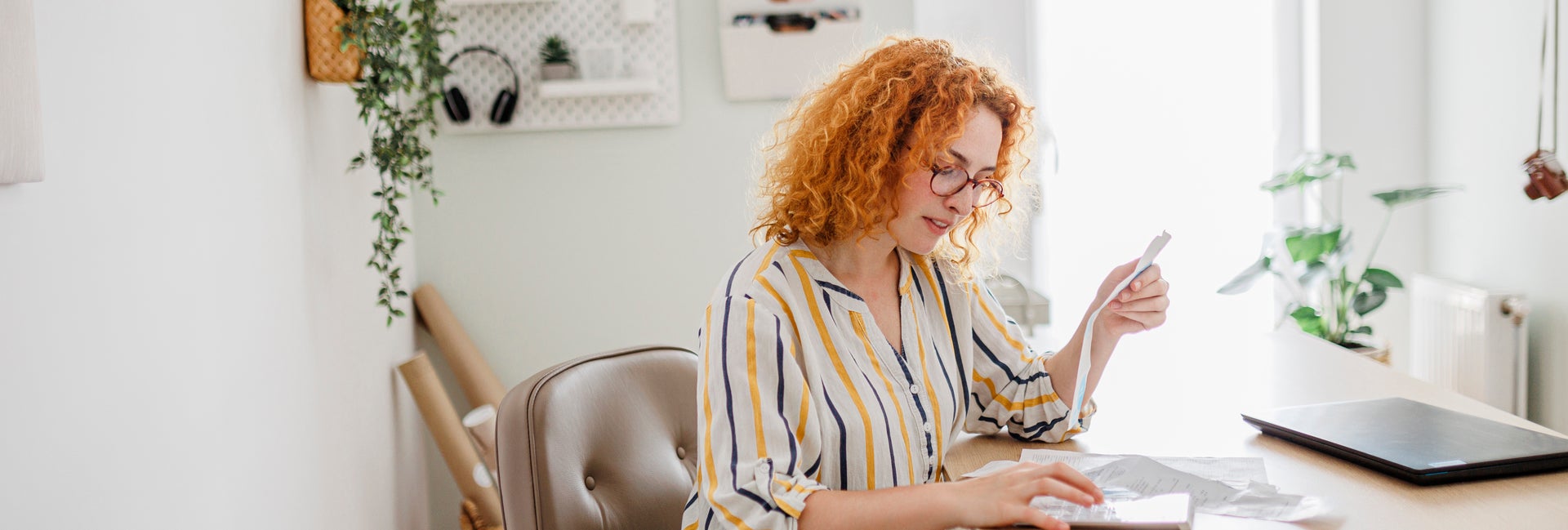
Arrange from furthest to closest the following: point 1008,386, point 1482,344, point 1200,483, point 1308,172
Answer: point 1308,172
point 1482,344
point 1008,386
point 1200,483

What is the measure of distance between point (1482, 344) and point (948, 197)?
1985 mm

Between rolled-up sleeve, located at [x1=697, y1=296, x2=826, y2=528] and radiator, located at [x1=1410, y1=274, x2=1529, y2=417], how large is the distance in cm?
216

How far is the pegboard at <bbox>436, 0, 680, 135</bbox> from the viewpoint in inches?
105

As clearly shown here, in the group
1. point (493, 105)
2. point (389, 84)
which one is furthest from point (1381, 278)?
point (389, 84)

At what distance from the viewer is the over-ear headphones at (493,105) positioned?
2637 millimetres

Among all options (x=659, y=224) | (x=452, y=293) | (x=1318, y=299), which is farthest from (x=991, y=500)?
(x=1318, y=299)

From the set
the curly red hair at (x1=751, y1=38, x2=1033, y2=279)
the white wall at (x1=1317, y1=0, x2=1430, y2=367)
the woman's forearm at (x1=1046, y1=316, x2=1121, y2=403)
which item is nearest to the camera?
the curly red hair at (x1=751, y1=38, x2=1033, y2=279)

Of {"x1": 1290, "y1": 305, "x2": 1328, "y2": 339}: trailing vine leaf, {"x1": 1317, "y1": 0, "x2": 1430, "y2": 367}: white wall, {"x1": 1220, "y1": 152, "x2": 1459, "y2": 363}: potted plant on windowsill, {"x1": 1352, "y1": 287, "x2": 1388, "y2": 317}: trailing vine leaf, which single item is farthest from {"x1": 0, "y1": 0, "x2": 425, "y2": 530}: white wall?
{"x1": 1317, "y1": 0, "x2": 1430, "y2": 367}: white wall

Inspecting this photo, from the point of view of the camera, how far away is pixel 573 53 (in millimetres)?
2676

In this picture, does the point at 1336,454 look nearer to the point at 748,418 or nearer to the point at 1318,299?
the point at 748,418

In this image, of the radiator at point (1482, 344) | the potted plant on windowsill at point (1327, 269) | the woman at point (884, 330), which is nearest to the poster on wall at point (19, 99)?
the woman at point (884, 330)

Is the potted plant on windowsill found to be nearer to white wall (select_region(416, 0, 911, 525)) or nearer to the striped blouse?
white wall (select_region(416, 0, 911, 525))

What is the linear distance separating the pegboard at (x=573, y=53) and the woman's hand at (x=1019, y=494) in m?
1.80

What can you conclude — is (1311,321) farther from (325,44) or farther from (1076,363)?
(325,44)
